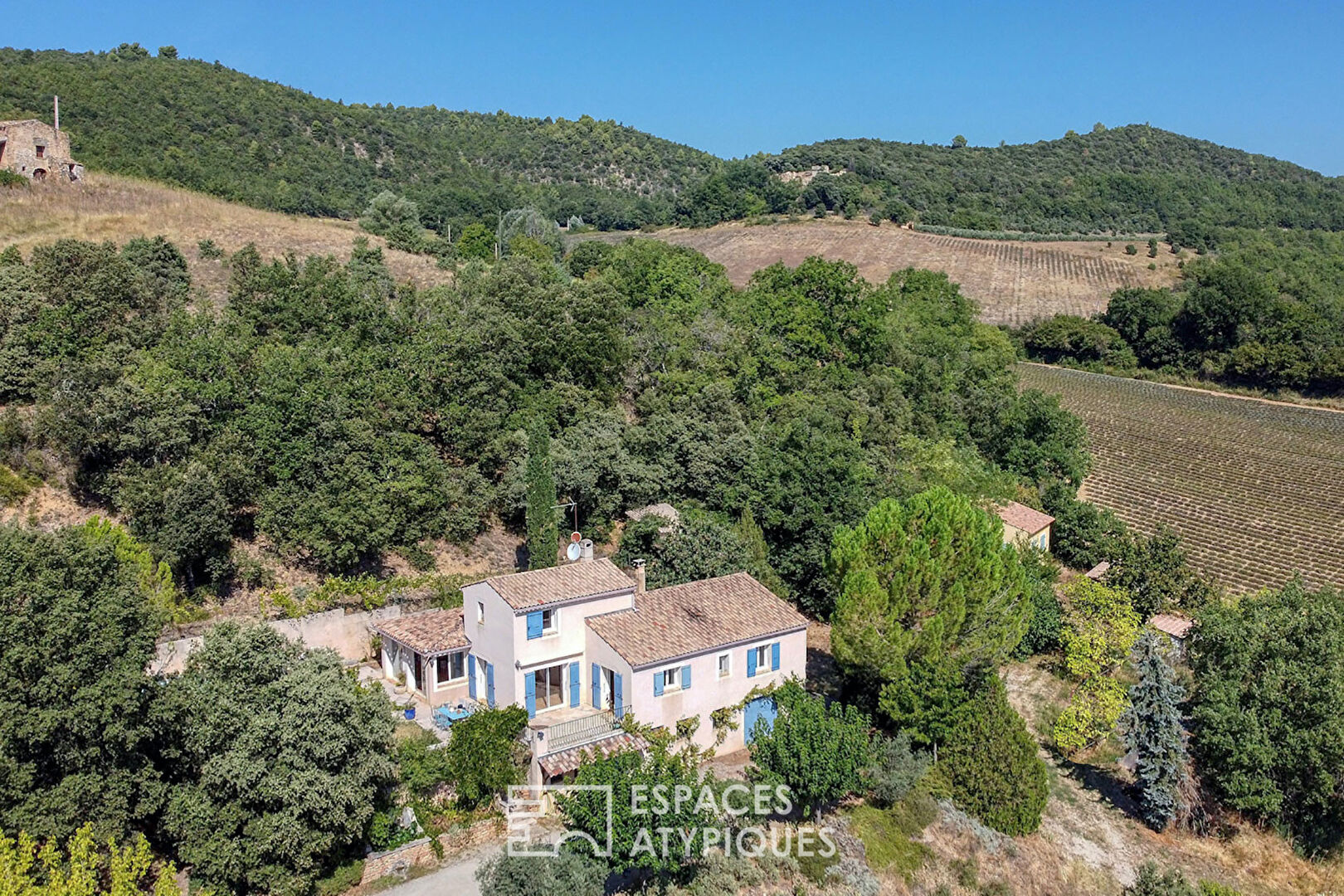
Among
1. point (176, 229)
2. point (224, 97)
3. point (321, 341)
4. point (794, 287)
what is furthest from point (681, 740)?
point (224, 97)

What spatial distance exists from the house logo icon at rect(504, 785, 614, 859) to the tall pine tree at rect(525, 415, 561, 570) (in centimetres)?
1062

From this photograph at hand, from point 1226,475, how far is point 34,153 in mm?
64546

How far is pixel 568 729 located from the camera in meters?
22.3

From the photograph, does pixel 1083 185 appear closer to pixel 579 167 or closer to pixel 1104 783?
pixel 579 167

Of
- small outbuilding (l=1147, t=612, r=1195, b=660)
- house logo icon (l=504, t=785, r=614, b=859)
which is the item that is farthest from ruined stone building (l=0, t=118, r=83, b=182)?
small outbuilding (l=1147, t=612, r=1195, b=660)

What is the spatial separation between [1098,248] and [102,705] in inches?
4142

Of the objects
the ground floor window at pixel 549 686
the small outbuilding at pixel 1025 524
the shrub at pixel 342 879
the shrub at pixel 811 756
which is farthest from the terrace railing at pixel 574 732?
the small outbuilding at pixel 1025 524

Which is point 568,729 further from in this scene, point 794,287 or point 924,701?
point 794,287

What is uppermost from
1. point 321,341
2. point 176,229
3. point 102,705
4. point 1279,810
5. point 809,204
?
point 809,204

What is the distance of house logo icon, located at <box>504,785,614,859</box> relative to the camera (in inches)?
A: 710

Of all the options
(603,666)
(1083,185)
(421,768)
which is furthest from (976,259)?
(421,768)

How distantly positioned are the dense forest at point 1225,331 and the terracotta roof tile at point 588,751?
63591 mm

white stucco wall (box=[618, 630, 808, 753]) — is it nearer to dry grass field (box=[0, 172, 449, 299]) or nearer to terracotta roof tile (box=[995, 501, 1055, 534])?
terracotta roof tile (box=[995, 501, 1055, 534])

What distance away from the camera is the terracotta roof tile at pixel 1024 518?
127 ft
